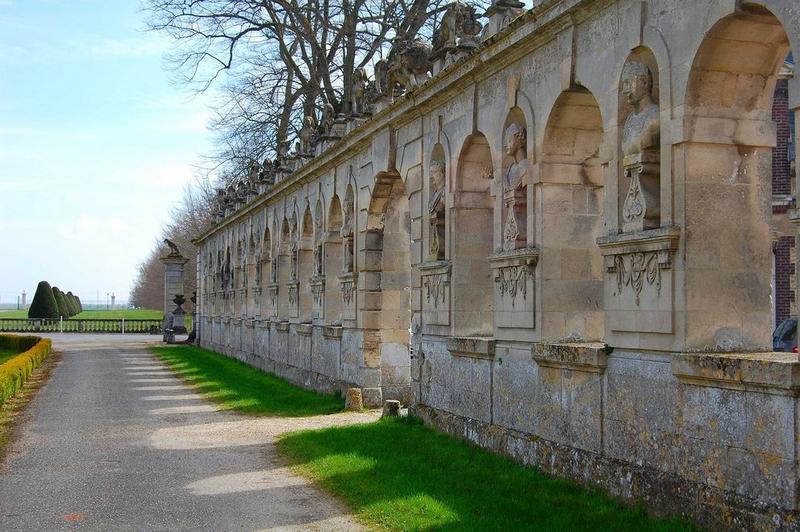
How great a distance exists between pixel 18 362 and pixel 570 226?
14.3 meters

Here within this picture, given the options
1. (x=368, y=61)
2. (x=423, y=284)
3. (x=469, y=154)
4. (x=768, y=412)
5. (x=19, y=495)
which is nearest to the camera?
(x=768, y=412)

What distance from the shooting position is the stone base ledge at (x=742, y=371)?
19.1 feet

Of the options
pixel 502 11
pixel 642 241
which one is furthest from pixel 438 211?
pixel 642 241

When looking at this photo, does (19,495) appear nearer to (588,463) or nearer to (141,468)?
(141,468)

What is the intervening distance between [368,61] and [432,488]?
20246 mm

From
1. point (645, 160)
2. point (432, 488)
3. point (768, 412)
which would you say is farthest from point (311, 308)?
point (768, 412)

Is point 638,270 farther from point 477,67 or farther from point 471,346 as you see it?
point 477,67

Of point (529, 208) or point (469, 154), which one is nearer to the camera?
point (529, 208)

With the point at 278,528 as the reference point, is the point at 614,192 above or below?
above

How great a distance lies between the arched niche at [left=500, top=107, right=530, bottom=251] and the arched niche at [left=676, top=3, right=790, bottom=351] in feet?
8.88

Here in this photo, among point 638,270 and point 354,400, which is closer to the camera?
point 638,270

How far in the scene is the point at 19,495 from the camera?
860cm

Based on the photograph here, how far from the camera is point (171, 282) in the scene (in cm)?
4441

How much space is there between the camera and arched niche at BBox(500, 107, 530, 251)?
9891 millimetres
